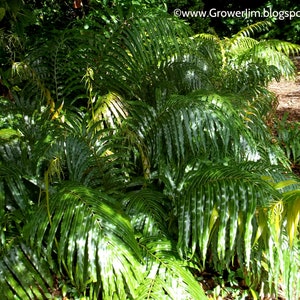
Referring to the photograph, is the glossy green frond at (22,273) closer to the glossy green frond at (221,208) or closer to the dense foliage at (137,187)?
the dense foliage at (137,187)

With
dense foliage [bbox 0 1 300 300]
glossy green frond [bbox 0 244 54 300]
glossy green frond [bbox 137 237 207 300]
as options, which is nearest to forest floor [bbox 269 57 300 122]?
dense foliage [bbox 0 1 300 300]

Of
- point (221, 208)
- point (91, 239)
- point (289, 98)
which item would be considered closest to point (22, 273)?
point (91, 239)

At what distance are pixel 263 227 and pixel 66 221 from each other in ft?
2.96

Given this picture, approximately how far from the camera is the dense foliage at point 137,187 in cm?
182

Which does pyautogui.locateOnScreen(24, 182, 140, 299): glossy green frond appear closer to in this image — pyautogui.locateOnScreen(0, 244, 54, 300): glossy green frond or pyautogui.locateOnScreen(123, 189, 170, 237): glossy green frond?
pyautogui.locateOnScreen(0, 244, 54, 300): glossy green frond

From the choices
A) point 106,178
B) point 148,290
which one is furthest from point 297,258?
point 106,178

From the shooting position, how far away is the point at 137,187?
8.74 ft

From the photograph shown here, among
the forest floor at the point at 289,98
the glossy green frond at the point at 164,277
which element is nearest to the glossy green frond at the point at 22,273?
the glossy green frond at the point at 164,277

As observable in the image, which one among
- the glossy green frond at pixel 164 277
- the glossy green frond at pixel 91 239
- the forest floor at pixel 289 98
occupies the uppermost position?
the forest floor at pixel 289 98

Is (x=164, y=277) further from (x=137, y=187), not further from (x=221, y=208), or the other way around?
(x=137, y=187)

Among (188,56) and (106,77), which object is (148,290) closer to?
(106,77)

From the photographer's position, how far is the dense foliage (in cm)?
182

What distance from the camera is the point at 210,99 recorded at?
2678 mm

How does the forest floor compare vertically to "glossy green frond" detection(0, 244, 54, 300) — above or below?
above
